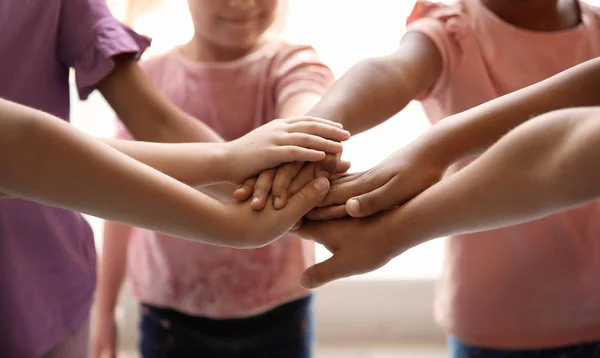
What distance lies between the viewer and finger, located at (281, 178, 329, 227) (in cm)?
63

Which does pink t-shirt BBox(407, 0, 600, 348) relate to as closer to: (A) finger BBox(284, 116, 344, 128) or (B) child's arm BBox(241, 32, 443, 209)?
(B) child's arm BBox(241, 32, 443, 209)

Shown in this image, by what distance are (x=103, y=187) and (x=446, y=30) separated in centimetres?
38

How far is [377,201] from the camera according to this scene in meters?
0.62

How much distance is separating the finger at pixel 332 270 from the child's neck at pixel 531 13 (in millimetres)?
307

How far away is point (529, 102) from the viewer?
23.6 inches

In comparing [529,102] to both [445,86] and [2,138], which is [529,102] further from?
[2,138]

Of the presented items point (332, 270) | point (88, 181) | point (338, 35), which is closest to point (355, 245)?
point (332, 270)

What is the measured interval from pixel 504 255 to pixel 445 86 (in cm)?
19

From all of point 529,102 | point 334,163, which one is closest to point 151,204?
point 334,163

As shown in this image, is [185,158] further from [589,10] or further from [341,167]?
[589,10]

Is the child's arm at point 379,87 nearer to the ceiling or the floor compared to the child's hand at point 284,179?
nearer to the ceiling

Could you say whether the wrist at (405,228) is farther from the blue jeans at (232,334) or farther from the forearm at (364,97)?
the blue jeans at (232,334)

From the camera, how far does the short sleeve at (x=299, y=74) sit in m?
0.77

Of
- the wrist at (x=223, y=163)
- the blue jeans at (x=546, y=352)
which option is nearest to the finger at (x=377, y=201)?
the wrist at (x=223, y=163)
